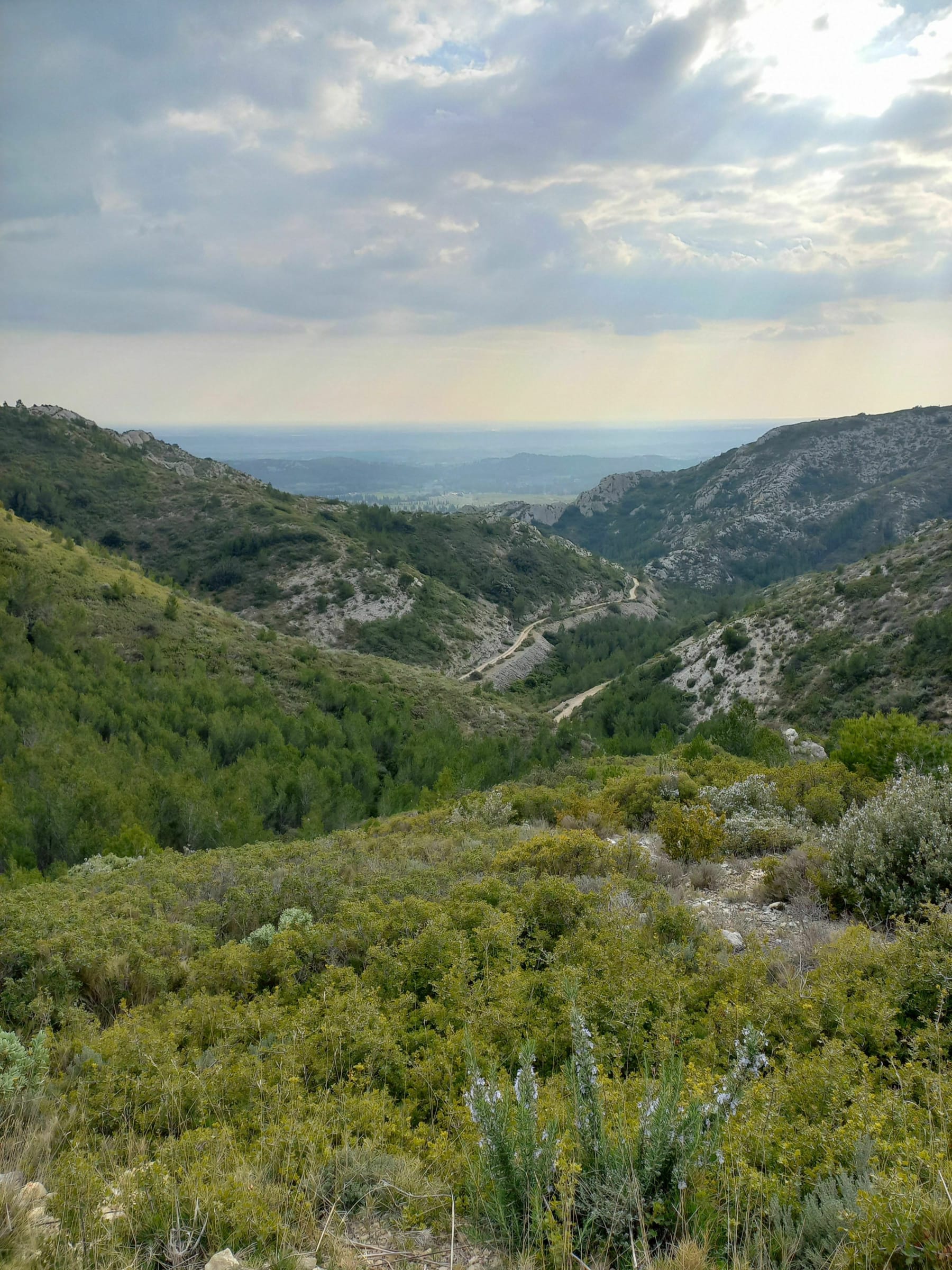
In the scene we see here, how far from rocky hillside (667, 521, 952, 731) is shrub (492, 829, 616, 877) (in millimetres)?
26657

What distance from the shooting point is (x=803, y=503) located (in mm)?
131750

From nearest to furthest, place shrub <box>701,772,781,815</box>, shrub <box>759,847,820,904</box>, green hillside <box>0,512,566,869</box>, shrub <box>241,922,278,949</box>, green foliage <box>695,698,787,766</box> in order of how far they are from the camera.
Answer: shrub <box>241,922,278,949</box> → shrub <box>759,847,820,904</box> → shrub <box>701,772,781,815</box> → green hillside <box>0,512,566,869</box> → green foliage <box>695,698,787,766</box>

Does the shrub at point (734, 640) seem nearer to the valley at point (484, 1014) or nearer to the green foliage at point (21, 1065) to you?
the valley at point (484, 1014)

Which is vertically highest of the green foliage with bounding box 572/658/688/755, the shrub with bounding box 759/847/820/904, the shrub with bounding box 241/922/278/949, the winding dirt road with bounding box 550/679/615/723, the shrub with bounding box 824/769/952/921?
the shrub with bounding box 824/769/952/921

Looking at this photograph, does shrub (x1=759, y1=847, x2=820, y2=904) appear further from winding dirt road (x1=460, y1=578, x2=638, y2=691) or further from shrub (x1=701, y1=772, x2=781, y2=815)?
winding dirt road (x1=460, y1=578, x2=638, y2=691)

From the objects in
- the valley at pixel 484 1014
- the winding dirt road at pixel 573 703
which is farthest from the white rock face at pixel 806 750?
the winding dirt road at pixel 573 703

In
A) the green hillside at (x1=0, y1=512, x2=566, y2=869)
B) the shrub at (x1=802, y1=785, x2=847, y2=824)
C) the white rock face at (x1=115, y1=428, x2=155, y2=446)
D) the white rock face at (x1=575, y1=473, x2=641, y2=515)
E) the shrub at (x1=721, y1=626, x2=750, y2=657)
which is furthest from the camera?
the white rock face at (x1=575, y1=473, x2=641, y2=515)

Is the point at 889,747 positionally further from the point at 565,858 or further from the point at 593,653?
the point at 593,653

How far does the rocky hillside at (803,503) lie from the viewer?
11819 centimetres

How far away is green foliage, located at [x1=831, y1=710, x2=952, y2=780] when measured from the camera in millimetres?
14094

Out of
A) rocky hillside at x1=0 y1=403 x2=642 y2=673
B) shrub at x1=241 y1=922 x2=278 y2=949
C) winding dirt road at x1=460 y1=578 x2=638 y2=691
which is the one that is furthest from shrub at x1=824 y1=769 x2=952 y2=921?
rocky hillside at x1=0 y1=403 x2=642 y2=673

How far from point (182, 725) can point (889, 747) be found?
29418 mm

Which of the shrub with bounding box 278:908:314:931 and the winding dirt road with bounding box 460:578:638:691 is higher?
the shrub with bounding box 278:908:314:931

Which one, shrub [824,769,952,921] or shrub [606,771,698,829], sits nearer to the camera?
shrub [824,769,952,921]
